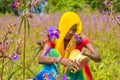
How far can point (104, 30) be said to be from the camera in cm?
852

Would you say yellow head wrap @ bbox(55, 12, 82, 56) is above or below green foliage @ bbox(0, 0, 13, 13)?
A: above

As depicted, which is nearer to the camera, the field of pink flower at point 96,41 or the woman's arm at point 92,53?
the woman's arm at point 92,53

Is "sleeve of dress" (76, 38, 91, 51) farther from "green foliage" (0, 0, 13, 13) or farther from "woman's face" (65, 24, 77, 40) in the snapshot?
"green foliage" (0, 0, 13, 13)

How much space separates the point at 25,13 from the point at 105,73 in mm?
3886

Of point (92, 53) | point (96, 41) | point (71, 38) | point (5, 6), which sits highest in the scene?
point (71, 38)

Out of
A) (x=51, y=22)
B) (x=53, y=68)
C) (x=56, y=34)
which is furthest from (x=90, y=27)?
(x=56, y=34)

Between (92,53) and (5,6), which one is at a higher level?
(92,53)

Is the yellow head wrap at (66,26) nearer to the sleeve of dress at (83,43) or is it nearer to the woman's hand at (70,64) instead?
the sleeve of dress at (83,43)

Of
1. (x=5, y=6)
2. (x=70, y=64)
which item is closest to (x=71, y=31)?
(x=70, y=64)

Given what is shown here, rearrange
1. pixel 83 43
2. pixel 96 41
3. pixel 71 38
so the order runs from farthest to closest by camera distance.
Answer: pixel 96 41 → pixel 83 43 → pixel 71 38

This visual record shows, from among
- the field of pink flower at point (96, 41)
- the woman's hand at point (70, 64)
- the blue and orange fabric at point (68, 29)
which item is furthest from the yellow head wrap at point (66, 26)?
the field of pink flower at point (96, 41)

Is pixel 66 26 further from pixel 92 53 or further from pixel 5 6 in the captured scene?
pixel 5 6

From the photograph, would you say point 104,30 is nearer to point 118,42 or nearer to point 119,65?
point 118,42

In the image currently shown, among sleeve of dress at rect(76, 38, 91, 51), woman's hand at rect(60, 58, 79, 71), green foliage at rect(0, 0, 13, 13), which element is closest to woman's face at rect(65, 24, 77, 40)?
sleeve of dress at rect(76, 38, 91, 51)
